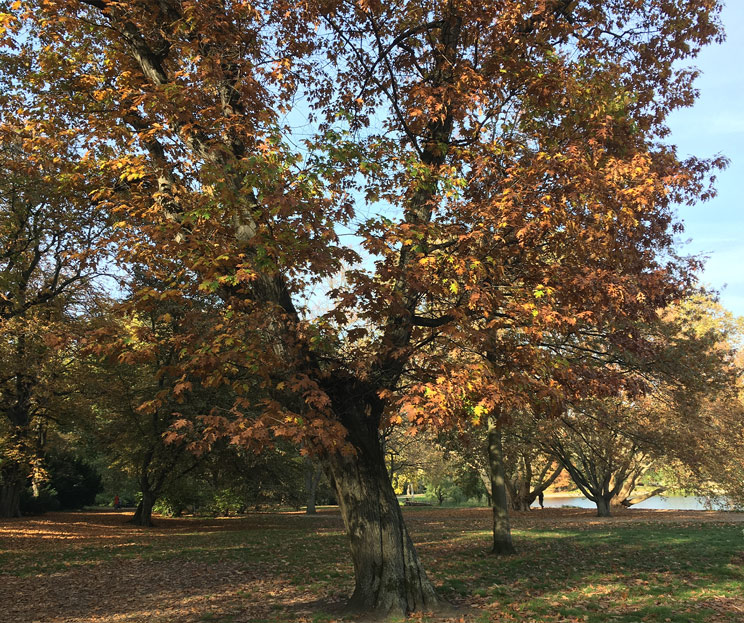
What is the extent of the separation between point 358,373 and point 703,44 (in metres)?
8.27

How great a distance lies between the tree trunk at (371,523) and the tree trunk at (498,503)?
4.77 m

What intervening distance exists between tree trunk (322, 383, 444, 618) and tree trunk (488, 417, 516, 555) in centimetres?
477

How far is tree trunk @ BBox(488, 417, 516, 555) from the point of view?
11680mm

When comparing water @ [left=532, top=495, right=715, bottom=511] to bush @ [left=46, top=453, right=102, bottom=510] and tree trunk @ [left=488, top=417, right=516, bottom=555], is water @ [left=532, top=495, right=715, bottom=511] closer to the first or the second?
tree trunk @ [left=488, top=417, right=516, bottom=555]

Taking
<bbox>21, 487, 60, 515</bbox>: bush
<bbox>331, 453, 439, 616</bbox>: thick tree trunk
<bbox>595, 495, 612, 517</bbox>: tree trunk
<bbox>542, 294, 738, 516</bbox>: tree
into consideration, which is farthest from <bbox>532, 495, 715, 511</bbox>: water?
<bbox>331, 453, 439, 616</bbox>: thick tree trunk

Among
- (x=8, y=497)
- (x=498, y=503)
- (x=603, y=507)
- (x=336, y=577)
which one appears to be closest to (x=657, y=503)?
(x=603, y=507)

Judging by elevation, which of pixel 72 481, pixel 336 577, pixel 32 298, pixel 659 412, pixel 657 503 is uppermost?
pixel 32 298

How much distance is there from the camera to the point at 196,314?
6723 mm

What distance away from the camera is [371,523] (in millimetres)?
7102

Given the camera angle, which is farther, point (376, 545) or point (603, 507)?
point (603, 507)

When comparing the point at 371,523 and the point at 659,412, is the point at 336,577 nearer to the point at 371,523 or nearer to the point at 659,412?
the point at 371,523

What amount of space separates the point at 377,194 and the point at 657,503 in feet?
181

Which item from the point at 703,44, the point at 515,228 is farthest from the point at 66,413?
the point at 703,44

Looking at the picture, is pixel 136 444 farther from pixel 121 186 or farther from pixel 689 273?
pixel 689 273
